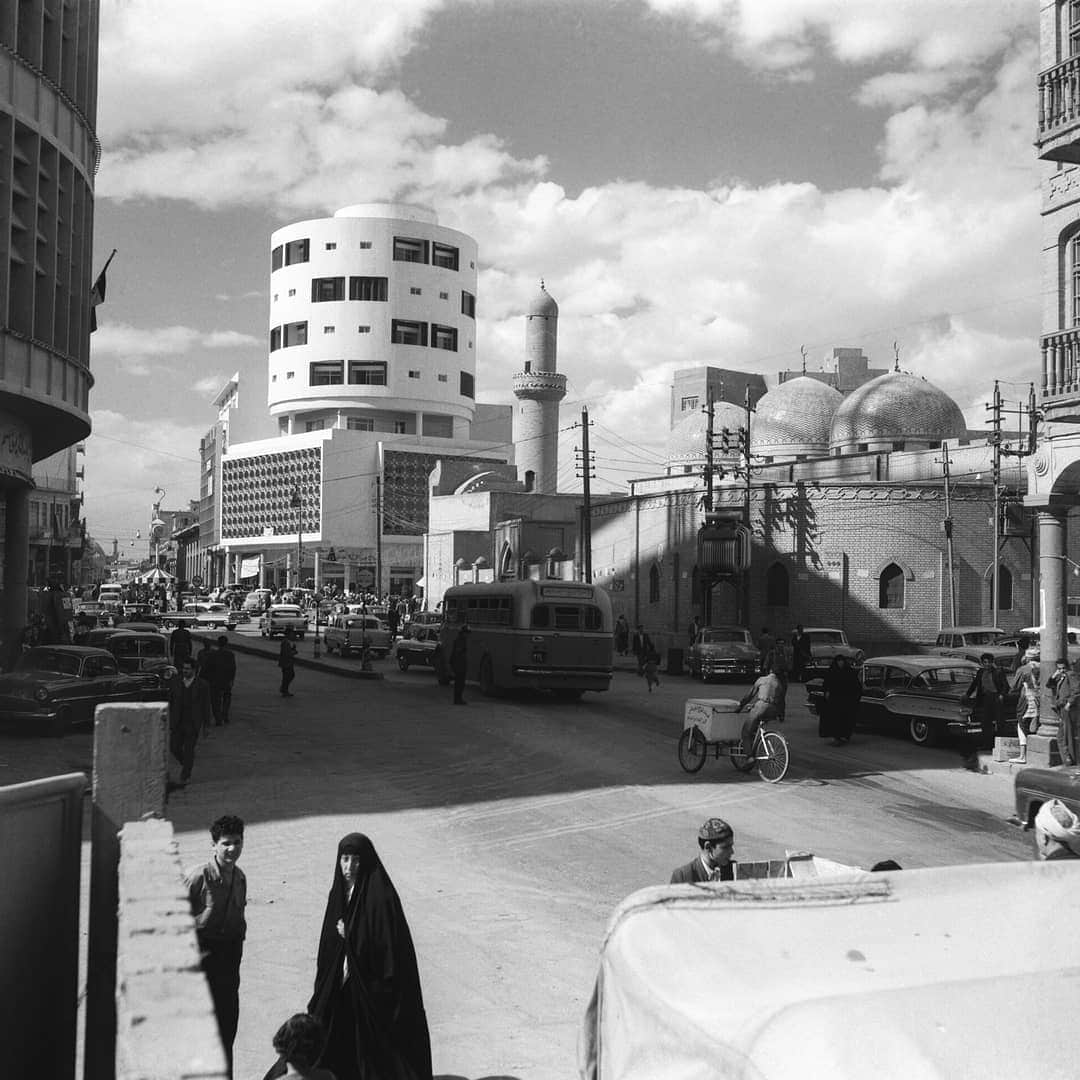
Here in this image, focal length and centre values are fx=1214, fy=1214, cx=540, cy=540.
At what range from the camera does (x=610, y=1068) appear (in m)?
3.93

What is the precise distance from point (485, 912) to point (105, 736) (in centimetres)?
538

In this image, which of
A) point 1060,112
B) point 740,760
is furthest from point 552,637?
point 1060,112

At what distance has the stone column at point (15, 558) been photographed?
99.3ft

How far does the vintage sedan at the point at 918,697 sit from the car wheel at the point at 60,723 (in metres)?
12.1

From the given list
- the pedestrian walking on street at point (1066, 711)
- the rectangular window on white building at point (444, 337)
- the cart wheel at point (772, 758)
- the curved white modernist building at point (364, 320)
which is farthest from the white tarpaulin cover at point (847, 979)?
the rectangular window on white building at point (444, 337)

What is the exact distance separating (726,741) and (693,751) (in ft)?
1.63

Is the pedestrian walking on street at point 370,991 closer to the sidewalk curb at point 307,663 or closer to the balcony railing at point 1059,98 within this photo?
the balcony railing at point 1059,98

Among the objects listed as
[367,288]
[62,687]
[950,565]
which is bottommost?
[62,687]

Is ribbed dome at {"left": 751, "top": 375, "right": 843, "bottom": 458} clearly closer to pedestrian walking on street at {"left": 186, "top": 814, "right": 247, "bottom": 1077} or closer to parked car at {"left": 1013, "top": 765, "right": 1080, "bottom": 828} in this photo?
parked car at {"left": 1013, "top": 765, "right": 1080, "bottom": 828}

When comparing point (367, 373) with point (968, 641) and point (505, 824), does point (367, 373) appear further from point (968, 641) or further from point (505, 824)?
point (505, 824)

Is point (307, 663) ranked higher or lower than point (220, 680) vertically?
lower

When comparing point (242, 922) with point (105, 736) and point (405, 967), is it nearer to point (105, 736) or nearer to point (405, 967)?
point (405, 967)

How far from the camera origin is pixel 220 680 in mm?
21000

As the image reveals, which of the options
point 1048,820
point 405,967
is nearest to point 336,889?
point 405,967
